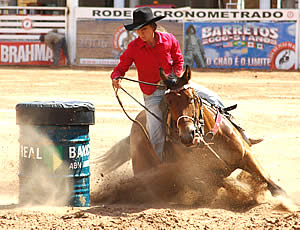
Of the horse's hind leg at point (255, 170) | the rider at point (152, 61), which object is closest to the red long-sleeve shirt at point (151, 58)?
the rider at point (152, 61)

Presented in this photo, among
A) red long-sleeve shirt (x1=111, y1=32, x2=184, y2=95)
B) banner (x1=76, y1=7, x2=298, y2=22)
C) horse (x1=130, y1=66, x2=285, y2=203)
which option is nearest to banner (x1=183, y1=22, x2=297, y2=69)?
banner (x1=76, y1=7, x2=298, y2=22)

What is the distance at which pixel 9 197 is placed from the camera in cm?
696

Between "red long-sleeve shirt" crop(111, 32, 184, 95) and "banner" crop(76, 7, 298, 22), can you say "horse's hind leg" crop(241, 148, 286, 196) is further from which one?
"banner" crop(76, 7, 298, 22)

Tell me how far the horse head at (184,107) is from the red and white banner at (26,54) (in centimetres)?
1683

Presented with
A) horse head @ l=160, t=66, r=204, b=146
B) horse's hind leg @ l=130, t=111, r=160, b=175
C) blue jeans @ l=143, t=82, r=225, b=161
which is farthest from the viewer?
horse's hind leg @ l=130, t=111, r=160, b=175

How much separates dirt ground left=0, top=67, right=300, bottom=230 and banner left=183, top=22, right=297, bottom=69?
85cm

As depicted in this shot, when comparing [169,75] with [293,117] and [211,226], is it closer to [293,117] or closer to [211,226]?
[211,226]

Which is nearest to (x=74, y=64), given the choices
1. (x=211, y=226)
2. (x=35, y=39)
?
(x=35, y=39)

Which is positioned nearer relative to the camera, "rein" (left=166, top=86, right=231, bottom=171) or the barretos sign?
"rein" (left=166, top=86, right=231, bottom=171)

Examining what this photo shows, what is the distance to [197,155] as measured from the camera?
6160mm

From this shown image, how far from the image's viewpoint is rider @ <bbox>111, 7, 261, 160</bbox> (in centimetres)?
612

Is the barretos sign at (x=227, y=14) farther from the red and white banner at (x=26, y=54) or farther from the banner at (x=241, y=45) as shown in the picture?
the red and white banner at (x=26, y=54)

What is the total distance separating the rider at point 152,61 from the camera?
612 cm

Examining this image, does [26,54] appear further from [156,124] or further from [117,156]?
[156,124]
